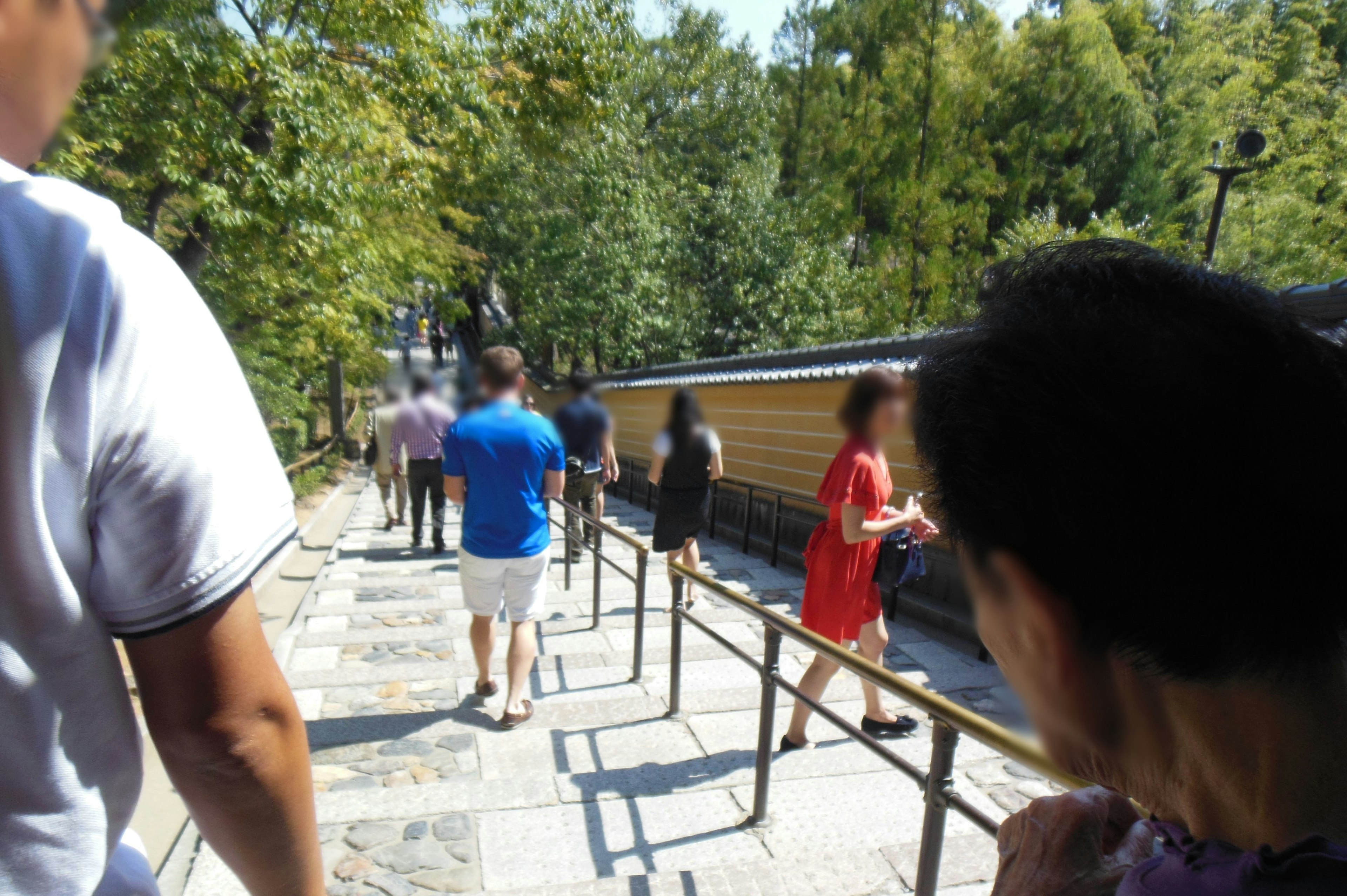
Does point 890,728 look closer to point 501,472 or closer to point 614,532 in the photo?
point 614,532

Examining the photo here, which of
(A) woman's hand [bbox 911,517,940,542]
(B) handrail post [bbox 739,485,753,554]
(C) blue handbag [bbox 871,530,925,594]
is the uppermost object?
(A) woman's hand [bbox 911,517,940,542]

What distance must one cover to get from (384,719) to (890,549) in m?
2.71

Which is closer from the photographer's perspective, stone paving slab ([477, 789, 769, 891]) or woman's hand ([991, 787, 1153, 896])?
woman's hand ([991, 787, 1153, 896])

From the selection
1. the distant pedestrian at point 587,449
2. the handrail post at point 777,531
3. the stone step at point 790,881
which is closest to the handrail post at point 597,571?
the distant pedestrian at point 587,449

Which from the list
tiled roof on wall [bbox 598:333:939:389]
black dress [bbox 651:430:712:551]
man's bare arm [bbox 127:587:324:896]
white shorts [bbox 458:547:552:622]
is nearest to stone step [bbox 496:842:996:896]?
white shorts [bbox 458:547:552:622]

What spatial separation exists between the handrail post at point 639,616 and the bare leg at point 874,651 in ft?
3.86

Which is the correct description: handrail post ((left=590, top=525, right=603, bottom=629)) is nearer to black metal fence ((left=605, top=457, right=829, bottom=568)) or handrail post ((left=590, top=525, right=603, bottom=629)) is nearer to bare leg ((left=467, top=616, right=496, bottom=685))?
bare leg ((left=467, top=616, right=496, bottom=685))

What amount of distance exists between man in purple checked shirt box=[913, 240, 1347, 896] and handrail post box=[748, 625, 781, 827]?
85.2 inches

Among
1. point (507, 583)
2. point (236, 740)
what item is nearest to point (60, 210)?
point (236, 740)

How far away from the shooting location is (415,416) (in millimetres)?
7664

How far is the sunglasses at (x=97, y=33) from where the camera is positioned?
735 millimetres

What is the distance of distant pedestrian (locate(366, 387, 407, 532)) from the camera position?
26.8 feet

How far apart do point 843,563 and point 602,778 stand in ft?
4.61

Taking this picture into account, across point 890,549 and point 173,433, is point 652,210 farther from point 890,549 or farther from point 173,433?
point 173,433
